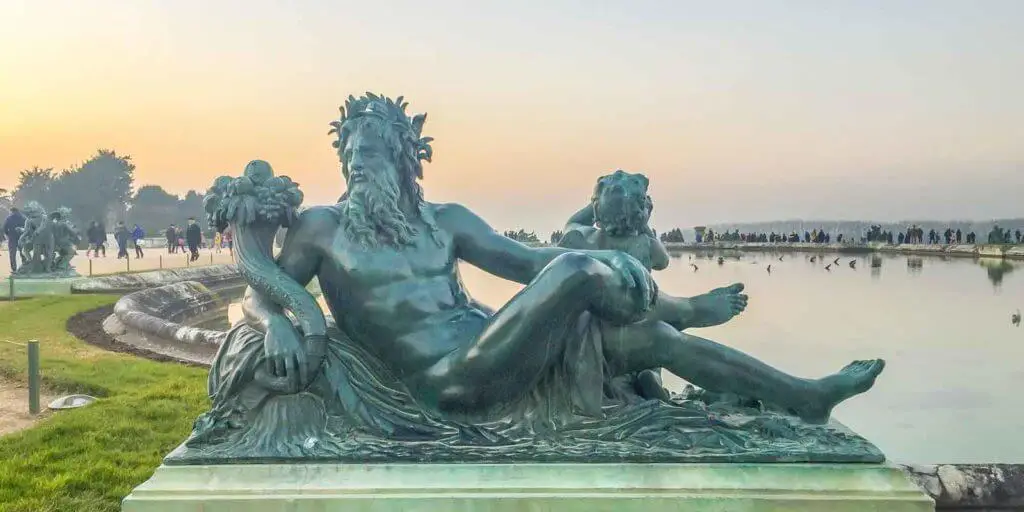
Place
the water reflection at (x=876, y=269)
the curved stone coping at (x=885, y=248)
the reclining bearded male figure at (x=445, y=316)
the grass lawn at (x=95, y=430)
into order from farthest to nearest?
the curved stone coping at (x=885, y=248) < the water reflection at (x=876, y=269) < the grass lawn at (x=95, y=430) < the reclining bearded male figure at (x=445, y=316)

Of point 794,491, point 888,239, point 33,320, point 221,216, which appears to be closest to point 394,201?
point 221,216

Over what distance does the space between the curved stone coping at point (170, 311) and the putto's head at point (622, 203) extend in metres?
8.05

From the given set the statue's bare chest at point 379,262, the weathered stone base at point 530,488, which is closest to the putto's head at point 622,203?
the statue's bare chest at point 379,262

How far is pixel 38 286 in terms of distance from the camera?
17344mm

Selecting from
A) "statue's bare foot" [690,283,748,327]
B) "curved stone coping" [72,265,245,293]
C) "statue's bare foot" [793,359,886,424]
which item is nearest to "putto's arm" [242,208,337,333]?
"statue's bare foot" [690,283,748,327]

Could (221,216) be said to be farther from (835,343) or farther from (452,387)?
(835,343)

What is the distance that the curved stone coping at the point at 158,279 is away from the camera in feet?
58.5

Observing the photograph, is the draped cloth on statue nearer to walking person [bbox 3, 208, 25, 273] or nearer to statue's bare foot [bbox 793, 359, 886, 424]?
statue's bare foot [bbox 793, 359, 886, 424]

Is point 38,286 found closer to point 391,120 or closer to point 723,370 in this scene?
point 391,120

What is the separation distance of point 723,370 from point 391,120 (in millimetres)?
2211

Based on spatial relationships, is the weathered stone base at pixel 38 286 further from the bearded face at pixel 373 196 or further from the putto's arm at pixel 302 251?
the bearded face at pixel 373 196

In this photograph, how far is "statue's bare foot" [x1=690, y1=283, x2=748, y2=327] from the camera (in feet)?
14.0

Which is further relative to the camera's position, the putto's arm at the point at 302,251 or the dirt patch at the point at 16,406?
the dirt patch at the point at 16,406

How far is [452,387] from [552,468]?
25.6 inches
